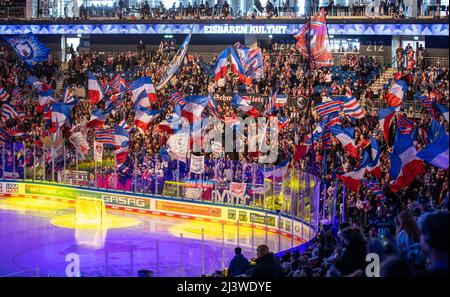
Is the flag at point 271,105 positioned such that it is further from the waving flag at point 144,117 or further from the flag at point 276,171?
the flag at point 276,171

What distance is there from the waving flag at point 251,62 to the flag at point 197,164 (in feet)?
24.0

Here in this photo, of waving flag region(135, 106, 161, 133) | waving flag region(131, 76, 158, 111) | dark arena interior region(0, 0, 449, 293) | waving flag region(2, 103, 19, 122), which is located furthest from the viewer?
waving flag region(2, 103, 19, 122)

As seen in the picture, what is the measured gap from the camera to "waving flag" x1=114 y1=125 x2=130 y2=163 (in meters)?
32.6

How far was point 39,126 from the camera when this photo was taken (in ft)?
135

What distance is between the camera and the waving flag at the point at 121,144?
32.6 m

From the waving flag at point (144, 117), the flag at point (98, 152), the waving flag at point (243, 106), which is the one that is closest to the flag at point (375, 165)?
the waving flag at point (243, 106)

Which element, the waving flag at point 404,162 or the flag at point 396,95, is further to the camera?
the flag at point 396,95

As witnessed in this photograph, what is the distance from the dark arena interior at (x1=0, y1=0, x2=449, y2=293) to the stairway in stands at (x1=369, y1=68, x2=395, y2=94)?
11cm

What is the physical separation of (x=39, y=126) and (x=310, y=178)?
1995 centimetres

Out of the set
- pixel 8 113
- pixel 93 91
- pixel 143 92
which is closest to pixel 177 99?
pixel 143 92

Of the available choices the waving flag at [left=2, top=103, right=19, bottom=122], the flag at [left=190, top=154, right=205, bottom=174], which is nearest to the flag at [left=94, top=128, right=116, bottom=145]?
the flag at [left=190, top=154, right=205, bottom=174]

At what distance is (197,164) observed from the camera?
3039 cm

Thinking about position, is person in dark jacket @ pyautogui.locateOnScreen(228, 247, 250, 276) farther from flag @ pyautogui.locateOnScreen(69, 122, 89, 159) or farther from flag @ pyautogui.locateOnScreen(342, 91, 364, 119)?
flag @ pyautogui.locateOnScreen(69, 122, 89, 159)
